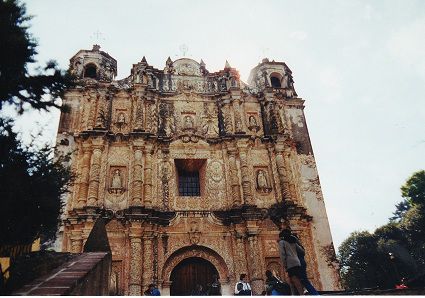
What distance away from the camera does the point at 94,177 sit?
1208cm

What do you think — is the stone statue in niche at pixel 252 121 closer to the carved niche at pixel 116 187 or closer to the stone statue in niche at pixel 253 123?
the stone statue in niche at pixel 253 123

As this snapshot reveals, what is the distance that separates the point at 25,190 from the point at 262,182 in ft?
29.0

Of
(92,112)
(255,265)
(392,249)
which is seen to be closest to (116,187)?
(92,112)

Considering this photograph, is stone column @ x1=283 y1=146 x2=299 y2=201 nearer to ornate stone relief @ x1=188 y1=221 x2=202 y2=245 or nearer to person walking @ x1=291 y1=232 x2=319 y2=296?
ornate stone relief @ x1=188 y1=221 x2=202 y2=245

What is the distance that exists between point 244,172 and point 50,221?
752 centimetres

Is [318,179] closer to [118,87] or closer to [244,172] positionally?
[244,172]

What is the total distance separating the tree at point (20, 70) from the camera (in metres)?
5.20

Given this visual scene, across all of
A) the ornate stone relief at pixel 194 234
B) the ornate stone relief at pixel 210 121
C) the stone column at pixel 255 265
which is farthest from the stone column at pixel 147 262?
the ornate stone relief at pixel 210 121

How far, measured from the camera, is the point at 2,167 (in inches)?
223

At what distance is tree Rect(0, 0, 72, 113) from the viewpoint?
520 centimetres

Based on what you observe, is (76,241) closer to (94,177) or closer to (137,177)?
(94,177)

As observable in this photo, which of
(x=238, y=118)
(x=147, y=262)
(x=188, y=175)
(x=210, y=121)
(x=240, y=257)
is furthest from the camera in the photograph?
(x=210, y=121)

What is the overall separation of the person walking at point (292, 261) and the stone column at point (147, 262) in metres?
6.73

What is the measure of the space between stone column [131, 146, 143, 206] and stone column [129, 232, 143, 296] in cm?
117
